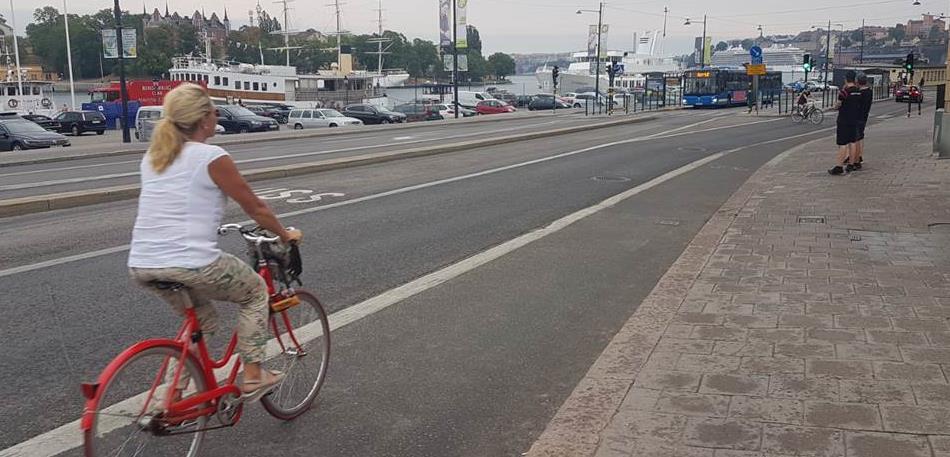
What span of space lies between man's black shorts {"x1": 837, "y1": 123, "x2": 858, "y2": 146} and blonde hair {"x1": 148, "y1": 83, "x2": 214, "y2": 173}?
1286 centimetres

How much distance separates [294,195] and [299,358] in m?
8.95

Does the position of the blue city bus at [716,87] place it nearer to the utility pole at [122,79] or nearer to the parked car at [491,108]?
the parked car at [491,108]

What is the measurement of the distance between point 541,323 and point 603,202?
21.8 ft

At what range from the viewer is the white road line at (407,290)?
159 inches

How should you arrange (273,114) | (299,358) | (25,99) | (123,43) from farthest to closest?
(25,99) < (273,114) < (123,43) < (299,358)

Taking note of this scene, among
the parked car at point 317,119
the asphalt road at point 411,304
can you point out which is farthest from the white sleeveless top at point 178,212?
the parked car at point 317,119

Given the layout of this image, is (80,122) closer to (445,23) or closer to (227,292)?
(445,23)

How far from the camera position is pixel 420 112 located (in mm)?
54062

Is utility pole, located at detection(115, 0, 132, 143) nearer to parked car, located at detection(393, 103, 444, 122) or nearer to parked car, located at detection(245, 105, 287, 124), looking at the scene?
parked car, located at detection(393, 103, 444, 122)

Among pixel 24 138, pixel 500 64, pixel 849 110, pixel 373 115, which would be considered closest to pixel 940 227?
pixel 849 110

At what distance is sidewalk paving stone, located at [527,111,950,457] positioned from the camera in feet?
13.1

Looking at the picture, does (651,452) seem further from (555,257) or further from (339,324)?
(555,257)

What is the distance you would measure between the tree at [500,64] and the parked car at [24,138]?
163 m

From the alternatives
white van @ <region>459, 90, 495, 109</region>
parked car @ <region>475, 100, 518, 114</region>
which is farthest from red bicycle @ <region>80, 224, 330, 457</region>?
white van @ <region>459, 90, 495, 109</region>
